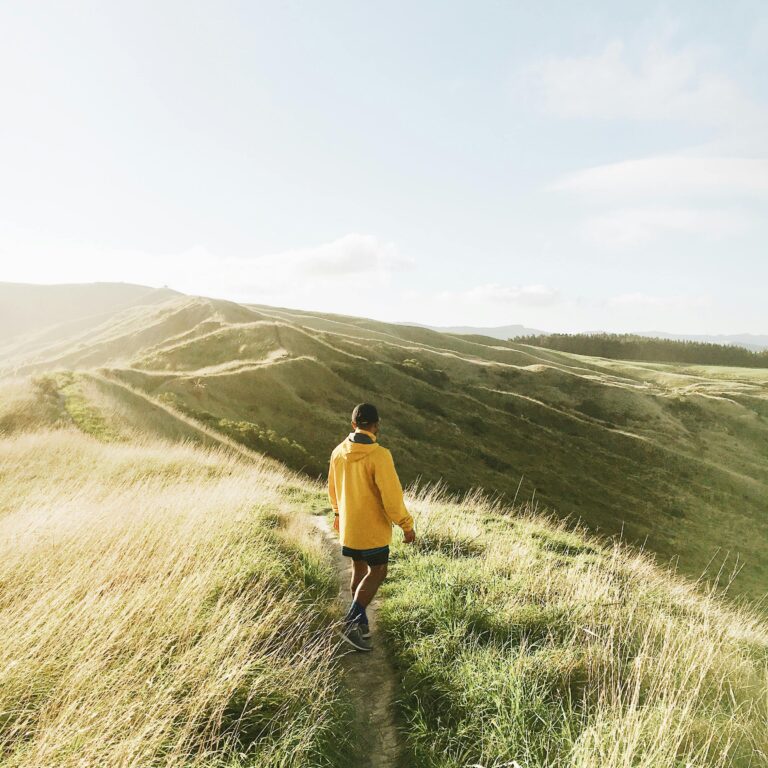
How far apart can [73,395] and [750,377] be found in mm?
106446

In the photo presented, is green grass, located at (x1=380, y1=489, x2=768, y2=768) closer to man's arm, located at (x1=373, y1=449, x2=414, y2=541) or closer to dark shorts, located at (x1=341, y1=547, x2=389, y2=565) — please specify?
dark shorts, located at (x1=341, y1=547, x2=389, y2=565)

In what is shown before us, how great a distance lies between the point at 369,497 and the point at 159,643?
2.67 m

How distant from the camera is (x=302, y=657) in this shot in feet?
16.0

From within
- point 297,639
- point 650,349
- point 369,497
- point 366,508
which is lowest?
point 297,639

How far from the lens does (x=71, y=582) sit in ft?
16.7

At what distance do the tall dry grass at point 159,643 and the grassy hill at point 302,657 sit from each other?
0.02 metres

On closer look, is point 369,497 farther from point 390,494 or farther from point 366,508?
point 390,494

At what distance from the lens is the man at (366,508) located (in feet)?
19.8

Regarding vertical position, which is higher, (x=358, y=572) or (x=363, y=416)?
(x=363, y=416)

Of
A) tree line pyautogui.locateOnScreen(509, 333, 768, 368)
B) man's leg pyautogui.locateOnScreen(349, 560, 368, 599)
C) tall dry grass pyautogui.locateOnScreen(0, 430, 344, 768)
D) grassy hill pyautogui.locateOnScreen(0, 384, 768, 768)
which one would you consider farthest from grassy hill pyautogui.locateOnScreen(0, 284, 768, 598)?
tree line pyautogui.locateOnScreen(509, 333, 768, 368)

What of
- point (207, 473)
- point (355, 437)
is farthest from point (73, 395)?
point (355, 437)

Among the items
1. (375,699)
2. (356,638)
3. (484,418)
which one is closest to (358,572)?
(356,638)

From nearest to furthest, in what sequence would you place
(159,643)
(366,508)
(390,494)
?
(159,643) → (390,494) → (366,508)

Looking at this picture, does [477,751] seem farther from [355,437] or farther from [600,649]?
[355,437]
